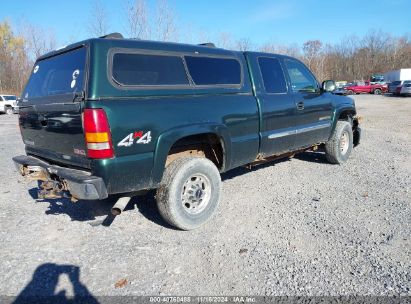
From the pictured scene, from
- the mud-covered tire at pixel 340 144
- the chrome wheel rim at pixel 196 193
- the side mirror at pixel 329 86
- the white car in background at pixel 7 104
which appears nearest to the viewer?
the chrome wheel rim at pixel 196 193

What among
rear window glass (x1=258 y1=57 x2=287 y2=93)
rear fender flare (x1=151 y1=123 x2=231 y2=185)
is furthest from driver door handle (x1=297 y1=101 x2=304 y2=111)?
rear fender flare (x1=151 y1=123 x2=231 y2=185)

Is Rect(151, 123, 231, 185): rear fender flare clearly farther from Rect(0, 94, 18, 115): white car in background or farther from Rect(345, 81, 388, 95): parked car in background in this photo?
Rect(345, 81, 388, 95): parked car in background

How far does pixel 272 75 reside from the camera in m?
4.76

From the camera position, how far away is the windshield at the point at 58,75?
3.18 meters

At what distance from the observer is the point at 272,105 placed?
15.0 feet

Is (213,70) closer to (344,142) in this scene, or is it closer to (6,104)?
(344,142)

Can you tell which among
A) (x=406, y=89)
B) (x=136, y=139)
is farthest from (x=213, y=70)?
(x=406, y=89)

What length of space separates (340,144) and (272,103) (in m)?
2.42

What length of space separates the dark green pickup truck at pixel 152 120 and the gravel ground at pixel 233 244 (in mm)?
480

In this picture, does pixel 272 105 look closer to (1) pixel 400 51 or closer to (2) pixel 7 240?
(2) pixel 7 240

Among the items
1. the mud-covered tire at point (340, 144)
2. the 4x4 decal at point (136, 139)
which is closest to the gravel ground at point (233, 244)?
the mud-covered tire at point (340, 144)

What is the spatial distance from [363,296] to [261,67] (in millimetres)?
3156

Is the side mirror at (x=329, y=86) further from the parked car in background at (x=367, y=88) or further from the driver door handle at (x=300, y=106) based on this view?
the parked car in background at (x=367, y=88)

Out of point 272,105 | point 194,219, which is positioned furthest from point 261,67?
point 194,219
